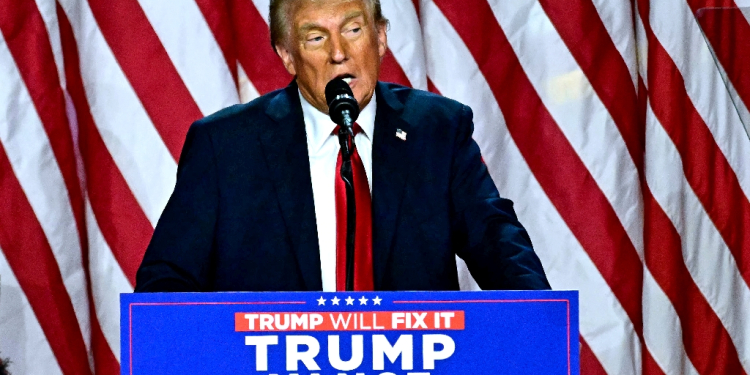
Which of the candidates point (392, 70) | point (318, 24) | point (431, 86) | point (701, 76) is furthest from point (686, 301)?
point (318, 24)

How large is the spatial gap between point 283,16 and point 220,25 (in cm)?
91

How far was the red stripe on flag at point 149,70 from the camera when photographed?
290cm

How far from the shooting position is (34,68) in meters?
2.81

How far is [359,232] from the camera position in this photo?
1936 mm

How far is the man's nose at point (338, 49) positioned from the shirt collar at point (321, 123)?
127 mm

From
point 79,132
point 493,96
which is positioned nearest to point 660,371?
point 493,96

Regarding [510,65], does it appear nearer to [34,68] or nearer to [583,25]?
[583,25]

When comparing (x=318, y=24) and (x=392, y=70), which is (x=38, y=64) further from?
(x=318, y=24)

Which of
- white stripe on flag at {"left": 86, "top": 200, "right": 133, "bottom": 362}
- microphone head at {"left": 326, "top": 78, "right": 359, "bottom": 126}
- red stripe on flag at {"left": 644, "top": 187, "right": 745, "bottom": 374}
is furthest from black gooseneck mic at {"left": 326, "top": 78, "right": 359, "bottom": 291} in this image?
red stripe on flag at {"left": 644, "top": 187, "right": 745, "bottom": 374}

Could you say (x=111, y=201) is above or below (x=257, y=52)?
below

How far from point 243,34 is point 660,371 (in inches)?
63.6

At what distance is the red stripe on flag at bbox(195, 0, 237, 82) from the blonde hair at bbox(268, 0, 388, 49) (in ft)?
2.76

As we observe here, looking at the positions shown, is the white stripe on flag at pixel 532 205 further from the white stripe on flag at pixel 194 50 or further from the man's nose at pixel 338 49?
the man's nose at pixel 338 49

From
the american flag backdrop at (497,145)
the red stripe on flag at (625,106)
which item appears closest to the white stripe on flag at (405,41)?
the american flag backdrop at (497,145)
